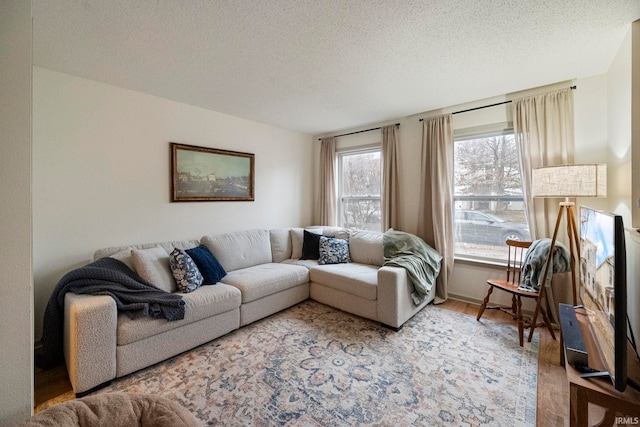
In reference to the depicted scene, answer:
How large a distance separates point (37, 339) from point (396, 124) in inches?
181

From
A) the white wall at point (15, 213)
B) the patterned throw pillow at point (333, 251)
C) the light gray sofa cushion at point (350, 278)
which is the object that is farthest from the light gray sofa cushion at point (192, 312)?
the patterned throw pillow at point (333, 251)

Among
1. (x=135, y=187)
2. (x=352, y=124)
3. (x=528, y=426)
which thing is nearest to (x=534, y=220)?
(x=528, y=426)

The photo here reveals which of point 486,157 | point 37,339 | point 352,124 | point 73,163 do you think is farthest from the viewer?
point 352,124

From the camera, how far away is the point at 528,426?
1543 millimetres

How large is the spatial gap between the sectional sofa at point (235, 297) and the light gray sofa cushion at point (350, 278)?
1cm

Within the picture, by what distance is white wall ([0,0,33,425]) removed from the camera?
1.00 meters

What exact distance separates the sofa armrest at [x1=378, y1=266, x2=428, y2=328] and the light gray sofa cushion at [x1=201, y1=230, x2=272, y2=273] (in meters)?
1.69

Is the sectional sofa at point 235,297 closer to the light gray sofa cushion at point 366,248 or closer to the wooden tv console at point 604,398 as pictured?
the light gray sofa cushion at point 366,248

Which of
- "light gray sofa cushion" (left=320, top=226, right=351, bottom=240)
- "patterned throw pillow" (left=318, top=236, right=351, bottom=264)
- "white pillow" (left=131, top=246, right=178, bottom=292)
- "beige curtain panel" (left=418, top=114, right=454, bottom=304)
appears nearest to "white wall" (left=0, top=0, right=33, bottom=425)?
"white pillow" (left=131, top=246, right=178, bottom=292)

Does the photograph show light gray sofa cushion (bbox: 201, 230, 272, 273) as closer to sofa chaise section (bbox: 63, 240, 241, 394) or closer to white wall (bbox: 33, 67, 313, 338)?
white wall (bbox: 33, 67, 313, 338)

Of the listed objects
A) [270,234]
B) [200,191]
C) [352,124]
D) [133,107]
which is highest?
[352,124]

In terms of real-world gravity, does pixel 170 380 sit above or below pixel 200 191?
below

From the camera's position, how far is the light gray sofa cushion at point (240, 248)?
10.5 ft

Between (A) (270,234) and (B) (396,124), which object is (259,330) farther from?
(B) (396,124)
